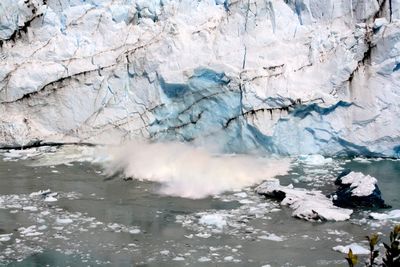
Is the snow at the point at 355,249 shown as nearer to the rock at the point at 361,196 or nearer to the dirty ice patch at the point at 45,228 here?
the rock at the point at 361,196

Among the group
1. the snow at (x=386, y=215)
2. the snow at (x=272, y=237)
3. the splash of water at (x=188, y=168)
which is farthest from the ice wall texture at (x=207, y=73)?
the snow at (x=272, y=237)

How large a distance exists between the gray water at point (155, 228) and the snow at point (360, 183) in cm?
27

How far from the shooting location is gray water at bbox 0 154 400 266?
5688 millimetres

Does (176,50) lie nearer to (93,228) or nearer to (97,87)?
(97,87)

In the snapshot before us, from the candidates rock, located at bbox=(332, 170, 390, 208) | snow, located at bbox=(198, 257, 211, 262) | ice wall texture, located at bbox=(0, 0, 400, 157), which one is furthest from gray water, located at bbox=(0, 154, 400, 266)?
ice wall texture, located at bbox=(0, 0, 400, 157)

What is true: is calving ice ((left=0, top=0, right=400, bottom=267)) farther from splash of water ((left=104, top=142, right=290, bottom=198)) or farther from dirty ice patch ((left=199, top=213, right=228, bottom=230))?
dirty ice patch ((left=199, top=213, right=228, bottom=230))

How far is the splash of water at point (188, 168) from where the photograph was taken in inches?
317

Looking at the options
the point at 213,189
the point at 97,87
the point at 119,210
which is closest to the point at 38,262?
the point at 119,210

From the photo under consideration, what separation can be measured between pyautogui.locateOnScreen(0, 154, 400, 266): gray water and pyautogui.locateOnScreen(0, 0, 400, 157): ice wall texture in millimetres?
1303

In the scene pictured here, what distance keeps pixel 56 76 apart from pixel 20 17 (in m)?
1.36

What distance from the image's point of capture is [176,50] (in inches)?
382

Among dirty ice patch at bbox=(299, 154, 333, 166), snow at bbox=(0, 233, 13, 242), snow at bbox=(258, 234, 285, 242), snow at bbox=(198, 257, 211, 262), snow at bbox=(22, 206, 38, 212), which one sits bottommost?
snow at bbox=(258, 234, 285, 242)

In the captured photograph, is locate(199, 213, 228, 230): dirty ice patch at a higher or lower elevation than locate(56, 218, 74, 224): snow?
lower

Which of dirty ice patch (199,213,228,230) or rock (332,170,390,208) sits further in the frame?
rock (332,170,390,208)
